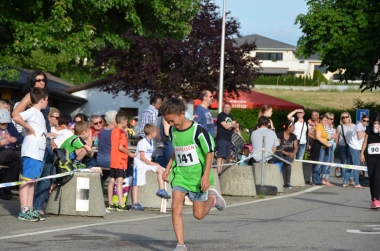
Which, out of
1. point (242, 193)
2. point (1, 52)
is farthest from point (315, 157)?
point (1, 52)

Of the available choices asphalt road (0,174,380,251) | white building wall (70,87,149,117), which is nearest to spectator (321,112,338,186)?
asphalt road (0,174,380,251)

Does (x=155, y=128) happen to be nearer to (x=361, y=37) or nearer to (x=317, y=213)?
(x=317, y=213)

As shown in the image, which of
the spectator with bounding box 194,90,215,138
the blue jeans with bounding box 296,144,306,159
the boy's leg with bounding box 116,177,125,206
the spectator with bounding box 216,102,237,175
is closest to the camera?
the boy's leg with bounding box 116,177,125,206

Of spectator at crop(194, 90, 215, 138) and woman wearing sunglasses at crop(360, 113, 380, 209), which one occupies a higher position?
spectator at crop(194, 90, 215, 138)

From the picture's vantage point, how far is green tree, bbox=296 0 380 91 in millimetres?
43469

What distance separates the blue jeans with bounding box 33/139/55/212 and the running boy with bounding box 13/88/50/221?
33 cm

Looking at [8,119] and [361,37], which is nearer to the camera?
[8,119]

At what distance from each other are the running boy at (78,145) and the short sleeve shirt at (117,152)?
0.39 meters

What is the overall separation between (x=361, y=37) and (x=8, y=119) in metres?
31.2

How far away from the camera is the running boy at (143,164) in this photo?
1436 centimetres

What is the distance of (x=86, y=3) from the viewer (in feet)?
78.9

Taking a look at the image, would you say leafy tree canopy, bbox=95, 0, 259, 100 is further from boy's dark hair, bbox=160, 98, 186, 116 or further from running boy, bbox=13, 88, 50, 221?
boy's dark hair, bbox=160, 98, 186, 116

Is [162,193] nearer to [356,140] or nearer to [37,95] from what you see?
[37,95]

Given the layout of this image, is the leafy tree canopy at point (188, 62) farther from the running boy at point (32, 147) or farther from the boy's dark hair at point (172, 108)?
the boy's dark hair at point (172, 108)
